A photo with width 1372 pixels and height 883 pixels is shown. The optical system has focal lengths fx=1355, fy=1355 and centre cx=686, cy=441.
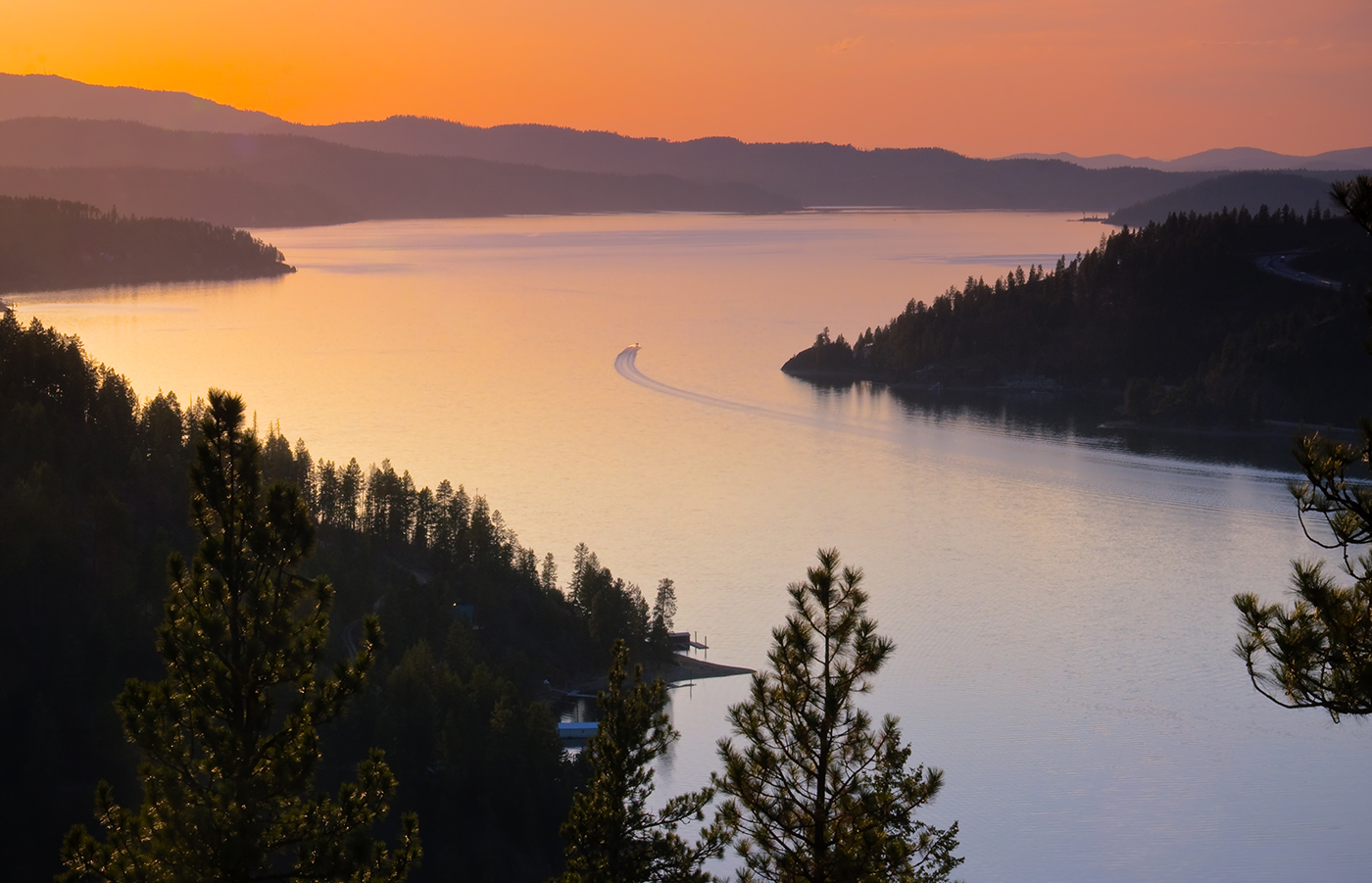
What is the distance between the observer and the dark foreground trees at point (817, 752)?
20.8ft

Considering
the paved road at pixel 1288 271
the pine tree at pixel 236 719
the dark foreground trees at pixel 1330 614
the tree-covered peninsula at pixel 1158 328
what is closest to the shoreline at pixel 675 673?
the pine tree at pixel 236 719

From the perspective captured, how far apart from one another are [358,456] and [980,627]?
56.8 ft

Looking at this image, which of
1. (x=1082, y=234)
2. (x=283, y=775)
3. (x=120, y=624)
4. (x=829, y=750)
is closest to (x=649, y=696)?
(x=829, y=750)

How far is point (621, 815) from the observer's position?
24.7ft

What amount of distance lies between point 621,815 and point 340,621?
1219 cm

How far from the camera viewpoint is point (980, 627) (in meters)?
24.1

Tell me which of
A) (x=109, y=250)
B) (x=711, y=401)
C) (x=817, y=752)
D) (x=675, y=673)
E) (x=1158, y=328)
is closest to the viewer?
(x=817, y=752)

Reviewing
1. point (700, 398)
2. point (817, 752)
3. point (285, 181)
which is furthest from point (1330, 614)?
point (285, 181)

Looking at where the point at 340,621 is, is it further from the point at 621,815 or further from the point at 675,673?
the point at 621,815

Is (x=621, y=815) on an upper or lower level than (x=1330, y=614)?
lower

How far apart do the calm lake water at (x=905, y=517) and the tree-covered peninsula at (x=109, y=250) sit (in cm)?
985

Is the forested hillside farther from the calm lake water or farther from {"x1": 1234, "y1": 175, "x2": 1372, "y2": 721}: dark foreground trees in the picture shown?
{"x1": 1234, "y1": 175, "x2": 1372, "y2": 721}: dark foreground trees

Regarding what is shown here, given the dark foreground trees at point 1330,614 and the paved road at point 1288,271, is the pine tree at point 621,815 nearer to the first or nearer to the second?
the dark foreground trees at point 1330,614

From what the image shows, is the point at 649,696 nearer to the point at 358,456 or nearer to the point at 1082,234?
the point at 358,456
